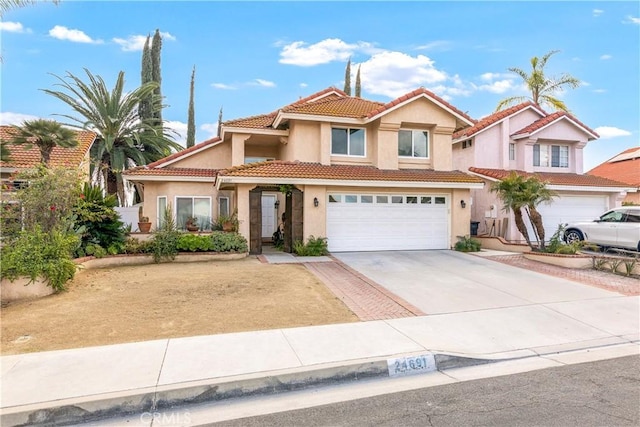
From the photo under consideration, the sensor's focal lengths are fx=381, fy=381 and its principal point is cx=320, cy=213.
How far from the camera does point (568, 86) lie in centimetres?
2625

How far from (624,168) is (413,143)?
22245 millimetres

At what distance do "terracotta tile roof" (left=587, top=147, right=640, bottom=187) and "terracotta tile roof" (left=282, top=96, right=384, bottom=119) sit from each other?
20.6 meters

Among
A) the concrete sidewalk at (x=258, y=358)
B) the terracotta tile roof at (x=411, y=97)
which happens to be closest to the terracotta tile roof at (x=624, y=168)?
the terracotta tile roof at (x=411, y=97)

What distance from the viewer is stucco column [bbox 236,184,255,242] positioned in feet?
48.5

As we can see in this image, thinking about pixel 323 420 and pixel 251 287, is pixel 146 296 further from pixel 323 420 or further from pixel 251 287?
pixel 323 420

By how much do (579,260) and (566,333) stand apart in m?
7.45

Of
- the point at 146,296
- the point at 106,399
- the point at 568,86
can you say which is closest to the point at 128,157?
the point at 146,296

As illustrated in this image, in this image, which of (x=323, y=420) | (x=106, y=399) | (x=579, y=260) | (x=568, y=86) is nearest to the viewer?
(x=323, y=420)

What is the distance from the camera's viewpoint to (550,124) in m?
20.2

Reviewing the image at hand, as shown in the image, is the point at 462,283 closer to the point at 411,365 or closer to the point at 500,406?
the point at 411,365

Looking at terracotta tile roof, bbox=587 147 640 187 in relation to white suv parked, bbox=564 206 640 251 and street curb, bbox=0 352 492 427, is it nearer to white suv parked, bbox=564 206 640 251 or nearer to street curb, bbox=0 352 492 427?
white suv parked, bbox=564 206 640 251

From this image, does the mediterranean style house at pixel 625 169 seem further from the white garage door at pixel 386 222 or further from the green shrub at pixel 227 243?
the green shrub at pixel 227 243

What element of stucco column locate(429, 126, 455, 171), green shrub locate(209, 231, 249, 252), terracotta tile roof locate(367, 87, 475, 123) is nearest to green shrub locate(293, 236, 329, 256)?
green shrub locate(209, 231, 249, 252)

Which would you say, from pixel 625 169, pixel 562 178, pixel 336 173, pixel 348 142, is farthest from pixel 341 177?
pixel 625 169
